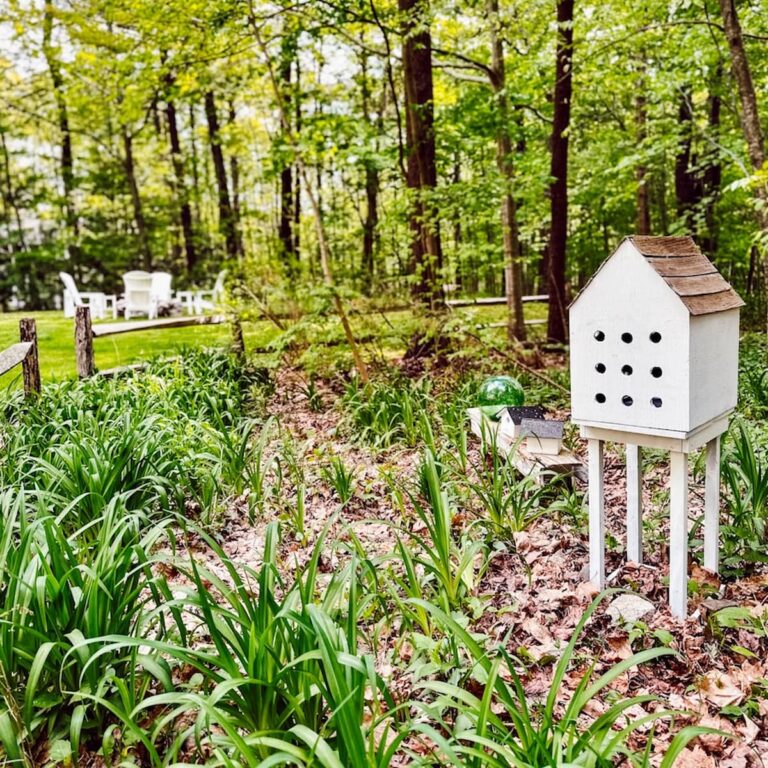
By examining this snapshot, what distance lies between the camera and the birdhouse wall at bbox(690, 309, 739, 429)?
196cm

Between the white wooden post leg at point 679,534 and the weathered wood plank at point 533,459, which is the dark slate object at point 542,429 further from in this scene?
the white wooden post leg at point 679,534

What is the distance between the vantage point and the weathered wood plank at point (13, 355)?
13.8 feet

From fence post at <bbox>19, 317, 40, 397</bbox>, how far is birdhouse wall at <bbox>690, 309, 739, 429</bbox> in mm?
4332

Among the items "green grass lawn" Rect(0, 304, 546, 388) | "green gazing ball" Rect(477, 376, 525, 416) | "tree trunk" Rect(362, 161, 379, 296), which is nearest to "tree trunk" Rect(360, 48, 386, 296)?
"tree trunk" Rect(362, 161, 379, 296)

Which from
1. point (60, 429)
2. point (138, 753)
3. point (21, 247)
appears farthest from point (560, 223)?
point (21, 247)

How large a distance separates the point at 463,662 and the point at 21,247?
56.2 feet

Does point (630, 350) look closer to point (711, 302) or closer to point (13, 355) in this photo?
point (711, 302)

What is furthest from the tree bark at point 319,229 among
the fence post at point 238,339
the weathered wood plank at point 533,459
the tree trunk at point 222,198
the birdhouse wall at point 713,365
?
the tree trunk at point 222,198

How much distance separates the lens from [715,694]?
70.4 inches

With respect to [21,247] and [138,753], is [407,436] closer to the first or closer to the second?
[138,753]

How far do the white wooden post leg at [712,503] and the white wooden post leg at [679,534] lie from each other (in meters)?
0.26

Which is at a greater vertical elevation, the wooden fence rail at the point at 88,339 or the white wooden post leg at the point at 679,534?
the wooden fence rail at the point at 88,339

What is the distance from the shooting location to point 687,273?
206cm

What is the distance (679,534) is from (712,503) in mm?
308
